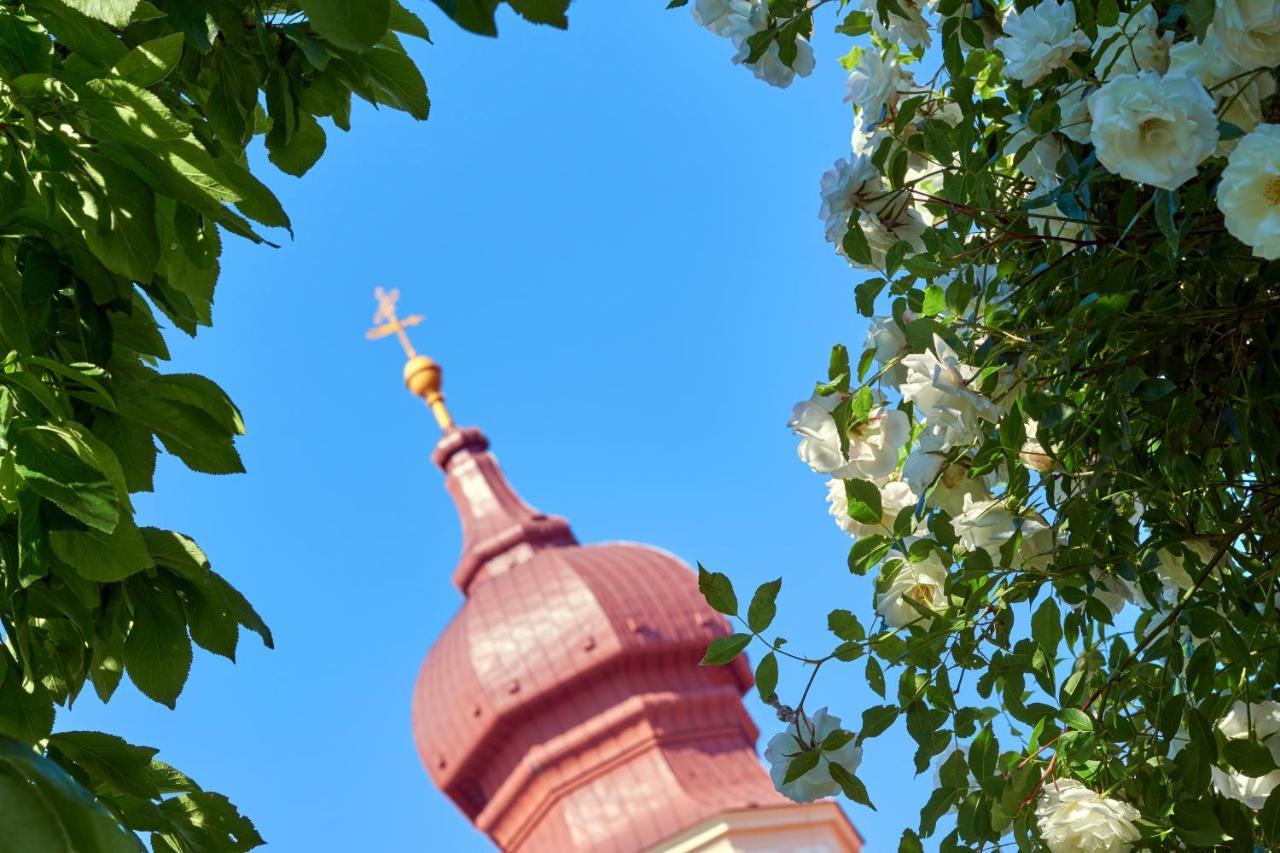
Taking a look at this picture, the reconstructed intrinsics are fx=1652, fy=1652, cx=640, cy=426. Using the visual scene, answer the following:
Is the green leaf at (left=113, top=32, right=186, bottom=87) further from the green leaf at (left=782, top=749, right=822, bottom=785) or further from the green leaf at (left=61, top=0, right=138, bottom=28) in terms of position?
the green leaf at (left=782, top=749, right=822, bottom=785)

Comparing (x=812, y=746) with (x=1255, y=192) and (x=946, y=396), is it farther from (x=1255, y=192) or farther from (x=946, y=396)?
(x=1255, y=192)

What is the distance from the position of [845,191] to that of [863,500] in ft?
1.81

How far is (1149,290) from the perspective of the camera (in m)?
2.26

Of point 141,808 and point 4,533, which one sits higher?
point 4,533

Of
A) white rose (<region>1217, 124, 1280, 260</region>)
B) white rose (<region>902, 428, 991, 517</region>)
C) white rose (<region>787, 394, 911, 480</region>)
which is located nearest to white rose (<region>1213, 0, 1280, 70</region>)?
white rose (<region>1217, 124, 1280, 260</region>)

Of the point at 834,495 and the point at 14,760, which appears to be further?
the point at 834,495

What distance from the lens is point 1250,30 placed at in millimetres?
1849

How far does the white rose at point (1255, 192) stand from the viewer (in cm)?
176

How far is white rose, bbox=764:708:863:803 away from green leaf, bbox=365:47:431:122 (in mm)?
1182

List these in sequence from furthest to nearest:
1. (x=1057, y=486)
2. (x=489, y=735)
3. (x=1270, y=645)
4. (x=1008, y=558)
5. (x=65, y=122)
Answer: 1. (x=489, y=735)
2. (x=1057, y=486)
3. (x=1008, y=558)
4. (x=1270, y=645)
5. (x=65, y=122)

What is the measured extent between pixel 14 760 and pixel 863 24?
2.89m

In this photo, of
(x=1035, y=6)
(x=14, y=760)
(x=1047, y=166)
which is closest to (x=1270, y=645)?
(x=1047, y=166)

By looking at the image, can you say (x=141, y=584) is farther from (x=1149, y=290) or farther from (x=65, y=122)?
(x=1149, y=290)

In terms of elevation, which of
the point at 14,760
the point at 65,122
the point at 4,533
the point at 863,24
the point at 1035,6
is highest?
the point at 863,24
